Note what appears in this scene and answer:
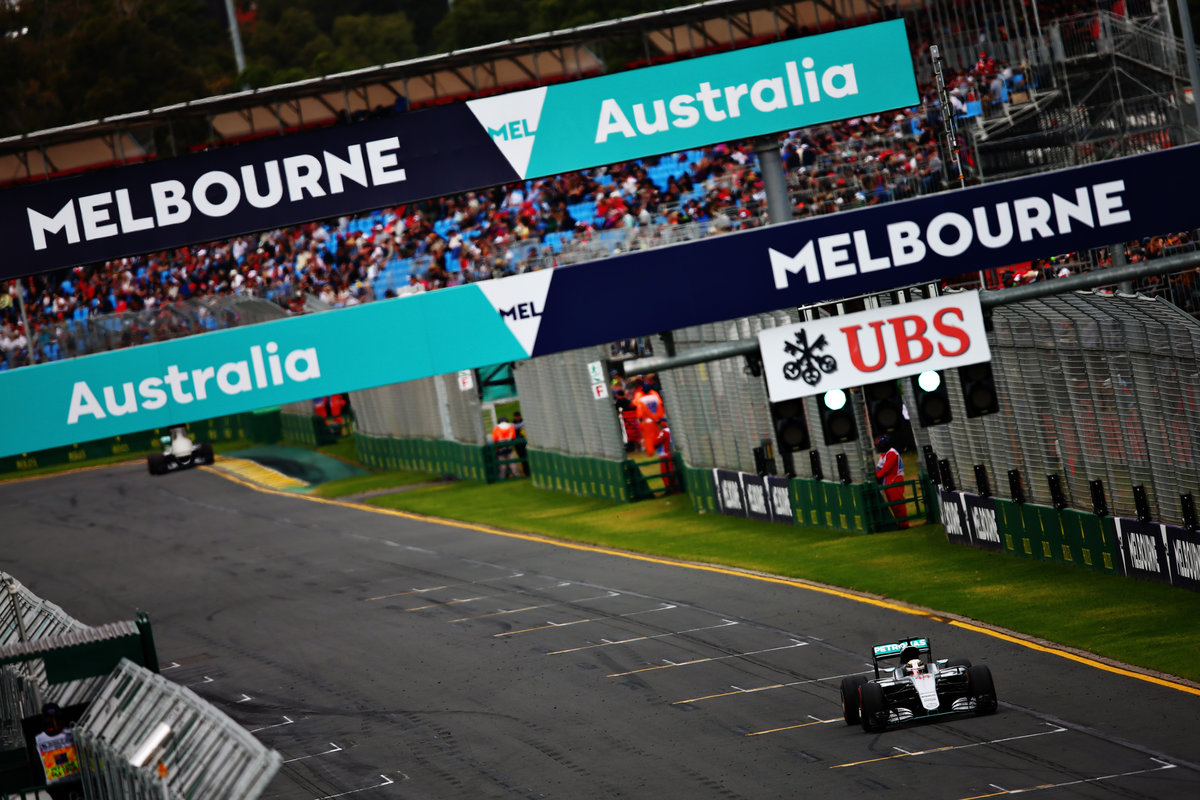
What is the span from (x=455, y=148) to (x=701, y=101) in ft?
8.26

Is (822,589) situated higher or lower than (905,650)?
lower

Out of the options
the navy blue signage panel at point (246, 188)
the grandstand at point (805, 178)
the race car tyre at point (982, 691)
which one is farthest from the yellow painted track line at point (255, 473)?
the race car tyre at point (982, 691)

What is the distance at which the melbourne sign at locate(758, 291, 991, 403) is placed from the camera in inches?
644

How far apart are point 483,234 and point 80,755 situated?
Result: 3008cm

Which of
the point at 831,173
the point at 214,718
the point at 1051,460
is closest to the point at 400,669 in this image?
the point at 1051,460

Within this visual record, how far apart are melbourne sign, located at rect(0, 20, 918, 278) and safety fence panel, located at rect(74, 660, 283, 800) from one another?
4.50 meters

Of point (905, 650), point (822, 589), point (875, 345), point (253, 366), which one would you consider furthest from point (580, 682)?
point (253, 366)

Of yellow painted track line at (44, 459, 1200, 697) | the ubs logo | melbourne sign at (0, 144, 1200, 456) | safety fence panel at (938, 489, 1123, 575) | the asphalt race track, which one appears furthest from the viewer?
safety fence panel at (938, 489, 1123, 575)

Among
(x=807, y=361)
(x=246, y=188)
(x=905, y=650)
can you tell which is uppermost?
(x=246, y=188)

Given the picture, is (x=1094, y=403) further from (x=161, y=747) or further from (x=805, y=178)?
(x=161, y=747)

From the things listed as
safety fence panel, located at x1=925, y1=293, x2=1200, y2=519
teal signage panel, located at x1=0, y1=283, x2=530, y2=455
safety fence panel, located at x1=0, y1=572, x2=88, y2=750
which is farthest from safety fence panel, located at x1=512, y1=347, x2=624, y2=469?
teal signage panel, located at x1=0, y1=283, x2=530, y2=455

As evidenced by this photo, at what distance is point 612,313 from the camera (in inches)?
653

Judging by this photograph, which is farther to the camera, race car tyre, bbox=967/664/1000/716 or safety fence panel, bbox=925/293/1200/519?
safety fence panel, bbox=925/293/1200/519

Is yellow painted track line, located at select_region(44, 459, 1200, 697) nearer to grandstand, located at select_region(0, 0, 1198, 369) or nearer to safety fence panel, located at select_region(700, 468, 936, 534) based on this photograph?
safety fence panel, located at select_region(700, 468, 936, 534)
